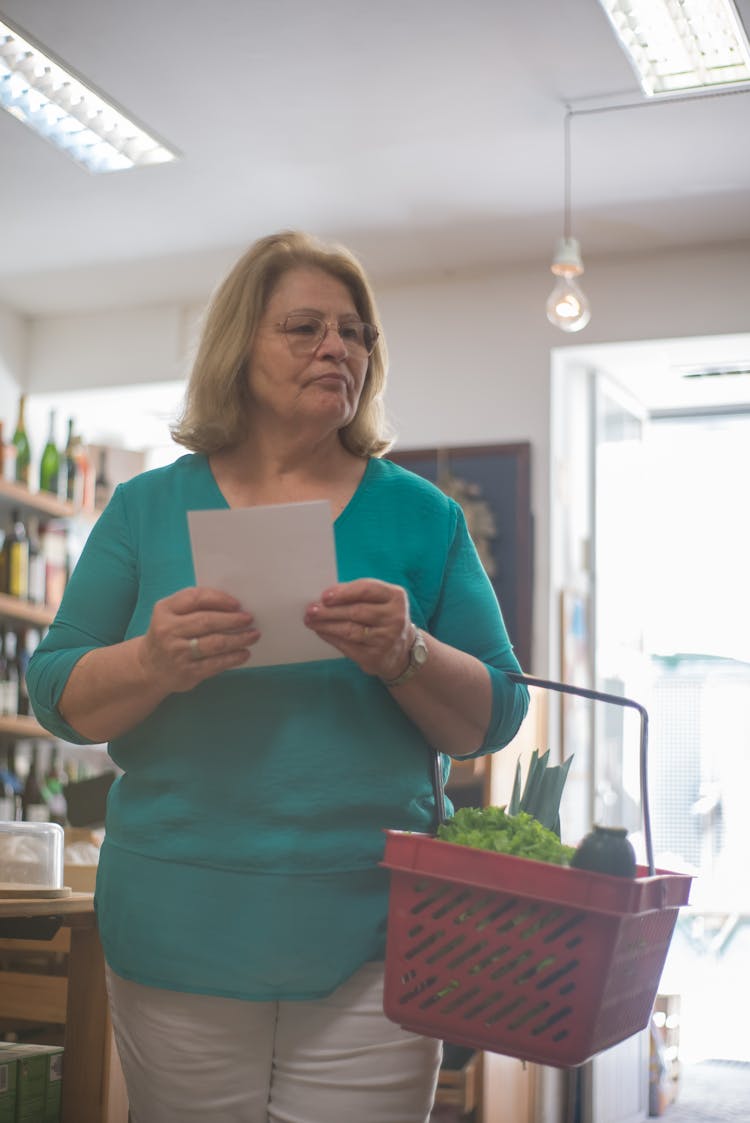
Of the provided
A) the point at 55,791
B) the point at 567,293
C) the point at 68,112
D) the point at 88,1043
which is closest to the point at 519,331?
the point at 567,293

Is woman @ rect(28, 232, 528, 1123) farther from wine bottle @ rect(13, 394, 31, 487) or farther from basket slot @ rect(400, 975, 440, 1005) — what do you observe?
wine bottle @ rect(13, 394, 31, 487)

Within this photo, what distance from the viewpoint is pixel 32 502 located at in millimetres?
4555

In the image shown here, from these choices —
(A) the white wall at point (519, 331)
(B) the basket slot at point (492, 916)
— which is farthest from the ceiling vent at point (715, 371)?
(B) the basket slot at point (492, 916)

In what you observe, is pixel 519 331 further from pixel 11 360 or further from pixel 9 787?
pixel 9 787

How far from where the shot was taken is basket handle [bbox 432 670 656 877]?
1.10 m

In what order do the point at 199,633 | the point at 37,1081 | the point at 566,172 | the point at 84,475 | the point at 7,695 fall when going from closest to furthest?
the point at 199,633 → the point at 37,1081 → the point at 566,172 → the point at 7,695 → the point at 84,475

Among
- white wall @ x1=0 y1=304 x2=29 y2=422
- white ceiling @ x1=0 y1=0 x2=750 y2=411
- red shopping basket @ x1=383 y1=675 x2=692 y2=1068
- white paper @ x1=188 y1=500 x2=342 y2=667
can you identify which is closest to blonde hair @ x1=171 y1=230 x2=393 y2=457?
white paper @ x1=188 y1=500 x2=342 y2=667

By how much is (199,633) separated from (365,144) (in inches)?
116

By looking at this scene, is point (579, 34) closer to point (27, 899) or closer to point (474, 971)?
point (27, 899)

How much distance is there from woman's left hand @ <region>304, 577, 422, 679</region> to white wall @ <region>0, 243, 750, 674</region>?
3261 millimetres

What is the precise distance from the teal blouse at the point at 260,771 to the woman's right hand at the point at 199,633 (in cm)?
11

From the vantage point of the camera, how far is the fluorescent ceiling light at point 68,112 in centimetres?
336

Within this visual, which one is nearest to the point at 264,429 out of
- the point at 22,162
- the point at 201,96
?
the point at 201,96

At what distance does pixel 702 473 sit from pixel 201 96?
288 centimetres
